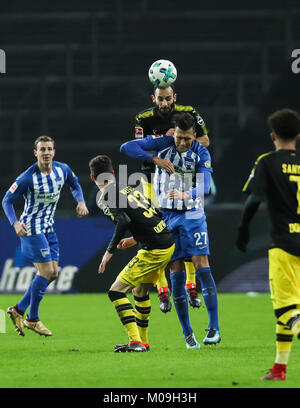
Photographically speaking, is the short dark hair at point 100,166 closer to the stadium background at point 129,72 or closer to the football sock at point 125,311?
the football sock at point 125,311

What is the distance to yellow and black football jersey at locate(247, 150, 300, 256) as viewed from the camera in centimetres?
577

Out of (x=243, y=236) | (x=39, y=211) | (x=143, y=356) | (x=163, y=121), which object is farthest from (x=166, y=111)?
(x=243, y=236)

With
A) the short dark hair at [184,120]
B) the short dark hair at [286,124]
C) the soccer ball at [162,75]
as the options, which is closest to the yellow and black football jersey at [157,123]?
the soccer ball at [162,75]

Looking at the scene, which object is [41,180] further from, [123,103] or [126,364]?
[123,103]

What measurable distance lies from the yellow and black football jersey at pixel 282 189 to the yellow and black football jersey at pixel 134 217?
201 centimetres

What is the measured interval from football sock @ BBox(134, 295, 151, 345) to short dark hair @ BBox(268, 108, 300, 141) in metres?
2.71

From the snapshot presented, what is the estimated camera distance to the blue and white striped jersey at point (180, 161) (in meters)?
8.32

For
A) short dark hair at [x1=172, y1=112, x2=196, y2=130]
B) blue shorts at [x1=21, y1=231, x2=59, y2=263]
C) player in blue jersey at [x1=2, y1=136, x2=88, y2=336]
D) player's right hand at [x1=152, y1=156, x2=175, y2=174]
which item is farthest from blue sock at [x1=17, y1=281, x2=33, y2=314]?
short dark hair at [x1=172, y1=112, x2=196, y2=130]

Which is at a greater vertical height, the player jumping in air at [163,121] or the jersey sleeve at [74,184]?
the player jumping in air at [163,121]

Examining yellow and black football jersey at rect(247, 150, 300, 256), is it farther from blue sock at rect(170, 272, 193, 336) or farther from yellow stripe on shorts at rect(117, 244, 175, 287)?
blue sock at rect(170, 272, 193, 336)

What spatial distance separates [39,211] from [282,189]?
4731mm

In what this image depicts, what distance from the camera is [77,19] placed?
76.8 feet

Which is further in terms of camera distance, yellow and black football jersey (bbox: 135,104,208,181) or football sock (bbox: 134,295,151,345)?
yellow and black football jersey (bbox: 135,104,208,181)

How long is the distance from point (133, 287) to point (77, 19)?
16.8 meters
